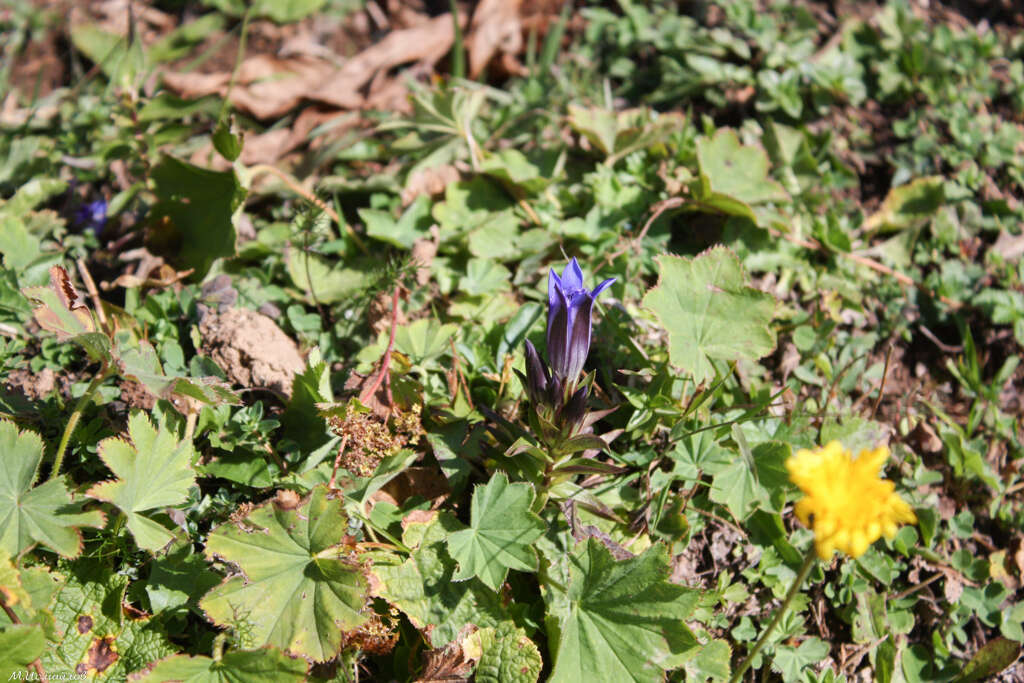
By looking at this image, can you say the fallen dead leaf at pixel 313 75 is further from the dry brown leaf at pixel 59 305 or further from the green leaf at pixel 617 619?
A: the green leaf at pixel 617 619

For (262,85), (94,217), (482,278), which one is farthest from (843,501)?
(262,85)

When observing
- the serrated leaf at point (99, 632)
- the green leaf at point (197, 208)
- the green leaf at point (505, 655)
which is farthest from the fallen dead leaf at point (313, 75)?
the green leaf at point (505, 655)

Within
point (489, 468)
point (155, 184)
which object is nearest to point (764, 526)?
point (489, 468)

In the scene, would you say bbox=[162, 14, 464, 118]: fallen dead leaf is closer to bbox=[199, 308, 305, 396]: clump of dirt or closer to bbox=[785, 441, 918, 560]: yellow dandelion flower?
A: bbox=[199, 308, 305, 396]: clump of dirt

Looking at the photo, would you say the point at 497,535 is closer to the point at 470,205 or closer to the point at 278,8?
the point at 470,205

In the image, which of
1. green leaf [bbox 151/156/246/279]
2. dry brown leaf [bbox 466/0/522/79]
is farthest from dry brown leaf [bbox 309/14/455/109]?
green leaf [bbox 151/156/246/279]

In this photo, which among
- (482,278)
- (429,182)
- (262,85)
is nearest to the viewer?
(482,278)
